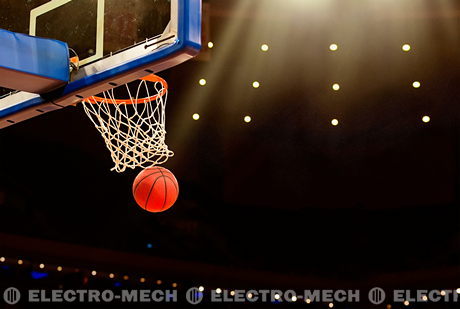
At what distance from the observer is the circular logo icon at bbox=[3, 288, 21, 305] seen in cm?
810

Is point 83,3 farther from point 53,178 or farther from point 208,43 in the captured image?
point 53,178

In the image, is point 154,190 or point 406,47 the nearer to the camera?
point 154,190

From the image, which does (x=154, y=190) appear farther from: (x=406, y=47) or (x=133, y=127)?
(x=406, y=47)

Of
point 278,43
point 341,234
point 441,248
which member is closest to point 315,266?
point 341,234

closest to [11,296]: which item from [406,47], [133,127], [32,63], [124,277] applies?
[124,277]

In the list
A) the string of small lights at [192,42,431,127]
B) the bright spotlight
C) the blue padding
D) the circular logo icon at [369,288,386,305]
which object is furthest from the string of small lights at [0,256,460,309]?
the blue padding

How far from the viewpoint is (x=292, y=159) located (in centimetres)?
842

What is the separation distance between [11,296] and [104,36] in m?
5.96

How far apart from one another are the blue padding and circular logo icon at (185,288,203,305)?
6.33m

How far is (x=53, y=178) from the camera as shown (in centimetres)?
809

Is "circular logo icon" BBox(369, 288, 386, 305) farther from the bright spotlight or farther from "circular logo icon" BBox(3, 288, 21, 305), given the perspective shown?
"circular logo icon" BBox(3, 288, 21, 305)

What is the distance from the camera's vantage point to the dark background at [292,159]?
6605mm

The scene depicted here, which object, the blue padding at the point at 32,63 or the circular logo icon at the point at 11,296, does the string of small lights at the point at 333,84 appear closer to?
the circular logo icon at the point at 11,296

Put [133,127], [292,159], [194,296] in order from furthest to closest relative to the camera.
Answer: [194,296]
[292,159]
[133,127]
